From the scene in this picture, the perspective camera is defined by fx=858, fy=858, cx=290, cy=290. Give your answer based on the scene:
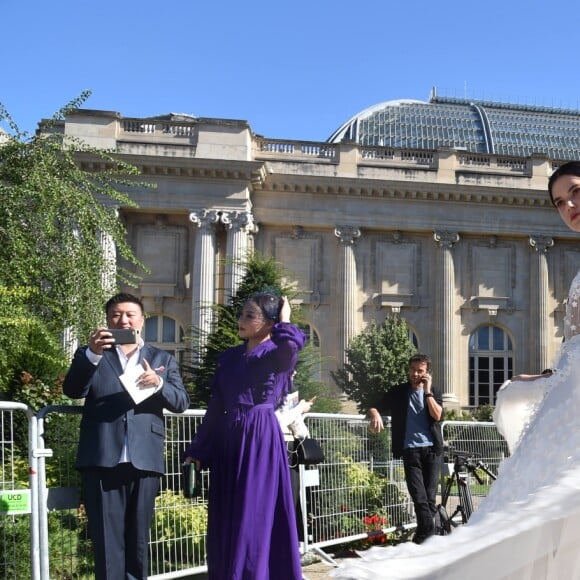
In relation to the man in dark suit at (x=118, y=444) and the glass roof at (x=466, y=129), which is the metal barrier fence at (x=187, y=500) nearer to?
the man in dark suit at (x=118, y=444)

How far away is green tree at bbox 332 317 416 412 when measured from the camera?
102 feet

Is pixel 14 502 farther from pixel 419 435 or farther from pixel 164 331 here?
pixel 164 331

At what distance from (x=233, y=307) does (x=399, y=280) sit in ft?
68.0

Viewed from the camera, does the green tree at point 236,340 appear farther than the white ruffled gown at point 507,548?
Yes

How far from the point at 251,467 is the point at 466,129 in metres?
44.9

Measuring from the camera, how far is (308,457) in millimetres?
6340

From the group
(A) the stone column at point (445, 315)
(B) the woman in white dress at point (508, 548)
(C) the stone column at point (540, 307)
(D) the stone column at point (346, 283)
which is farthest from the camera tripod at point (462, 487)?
(C) the stone column at point (540, 307)

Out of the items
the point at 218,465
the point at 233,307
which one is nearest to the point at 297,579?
the point at 218,465

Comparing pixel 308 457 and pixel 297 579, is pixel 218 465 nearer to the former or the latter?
pixel 297 579

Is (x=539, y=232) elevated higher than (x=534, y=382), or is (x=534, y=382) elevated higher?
(x=539, y=232)

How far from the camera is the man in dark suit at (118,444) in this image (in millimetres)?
4785

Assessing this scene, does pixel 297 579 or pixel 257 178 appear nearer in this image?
pixel 297 579

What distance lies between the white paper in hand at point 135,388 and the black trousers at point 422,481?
3869mm

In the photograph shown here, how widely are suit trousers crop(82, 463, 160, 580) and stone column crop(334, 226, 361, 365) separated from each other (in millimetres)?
31322
